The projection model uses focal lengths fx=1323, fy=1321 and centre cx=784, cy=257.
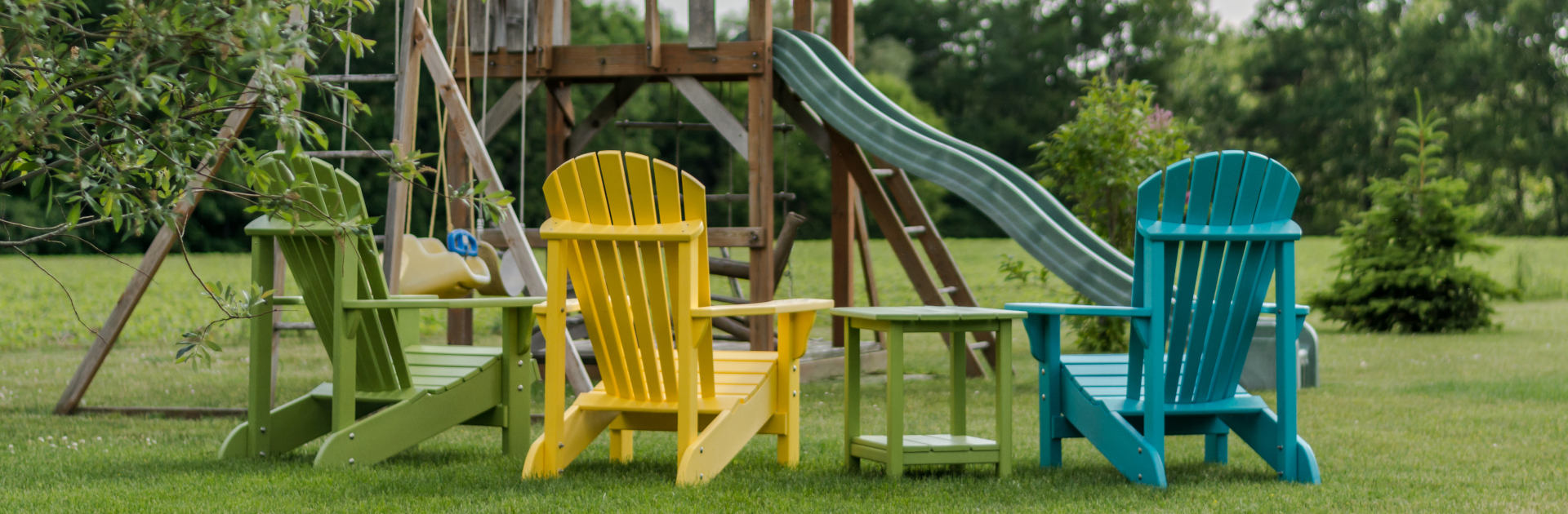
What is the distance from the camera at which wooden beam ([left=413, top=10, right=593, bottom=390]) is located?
5758 mm

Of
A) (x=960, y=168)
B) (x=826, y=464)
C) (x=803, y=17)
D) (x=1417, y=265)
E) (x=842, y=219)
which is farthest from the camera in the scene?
(x=1417, y=265)

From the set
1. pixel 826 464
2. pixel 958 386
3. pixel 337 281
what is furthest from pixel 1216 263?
pixel 337 281

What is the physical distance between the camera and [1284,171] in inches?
160

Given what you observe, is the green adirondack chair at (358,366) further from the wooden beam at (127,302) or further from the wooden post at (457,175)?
the wooden post at (457,175)

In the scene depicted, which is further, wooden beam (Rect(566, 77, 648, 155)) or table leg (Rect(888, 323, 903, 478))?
wooden beam (Rect(566, 77, 648, 155))

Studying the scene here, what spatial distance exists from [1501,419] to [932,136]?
3174mm

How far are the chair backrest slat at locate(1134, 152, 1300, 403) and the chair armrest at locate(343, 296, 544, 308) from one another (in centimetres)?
203

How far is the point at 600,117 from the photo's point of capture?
8586mm

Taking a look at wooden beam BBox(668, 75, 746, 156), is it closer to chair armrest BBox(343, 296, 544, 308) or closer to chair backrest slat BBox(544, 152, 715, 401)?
chair armrest BBox(343, 296, 544, 308)

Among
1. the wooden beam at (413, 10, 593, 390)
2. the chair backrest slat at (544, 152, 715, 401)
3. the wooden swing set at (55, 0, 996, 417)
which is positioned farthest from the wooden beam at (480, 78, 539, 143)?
the chair backrest slat at (544, 152, 715, 401)

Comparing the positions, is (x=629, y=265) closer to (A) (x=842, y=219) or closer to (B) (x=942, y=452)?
(B) (x=942, y=452)

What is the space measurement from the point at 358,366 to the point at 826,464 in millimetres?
1664

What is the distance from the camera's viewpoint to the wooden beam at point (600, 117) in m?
8.48

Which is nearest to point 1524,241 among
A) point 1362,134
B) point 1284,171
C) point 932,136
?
point 1362,134
